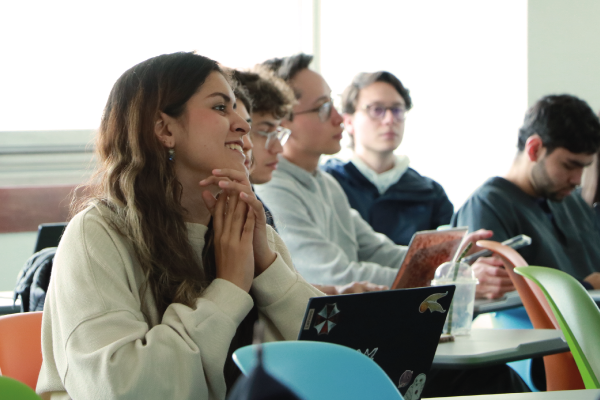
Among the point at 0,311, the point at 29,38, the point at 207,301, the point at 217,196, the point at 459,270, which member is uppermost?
the point at 29,38

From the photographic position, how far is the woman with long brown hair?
3.53ft

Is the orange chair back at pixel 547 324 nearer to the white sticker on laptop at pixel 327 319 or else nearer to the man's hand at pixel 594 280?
the white sticker on laptop at pixel 327 319

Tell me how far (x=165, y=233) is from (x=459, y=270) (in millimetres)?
770

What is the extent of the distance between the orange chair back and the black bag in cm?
125

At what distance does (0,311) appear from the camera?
2.17 m

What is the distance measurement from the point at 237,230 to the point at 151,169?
0.23 m

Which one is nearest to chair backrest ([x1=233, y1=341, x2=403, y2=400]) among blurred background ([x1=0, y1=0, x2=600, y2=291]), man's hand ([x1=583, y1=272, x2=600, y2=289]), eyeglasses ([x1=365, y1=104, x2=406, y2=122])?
man's hand ([x1=583, y1=272, x2=600, y2=289])

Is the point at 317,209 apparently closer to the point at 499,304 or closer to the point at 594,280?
the point at 499,304

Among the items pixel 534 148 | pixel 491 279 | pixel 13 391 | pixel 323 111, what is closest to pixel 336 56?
pixel 323 111

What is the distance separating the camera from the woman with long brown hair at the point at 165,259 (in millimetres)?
1076

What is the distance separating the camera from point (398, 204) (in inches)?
127

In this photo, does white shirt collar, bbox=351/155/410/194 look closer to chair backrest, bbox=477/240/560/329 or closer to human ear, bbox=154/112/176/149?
chair backrest, bbox=477/240/560/329

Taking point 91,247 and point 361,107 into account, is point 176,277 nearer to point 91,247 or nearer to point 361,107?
point 91,247

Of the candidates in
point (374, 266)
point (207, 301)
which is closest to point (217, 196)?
point (207, 301)
